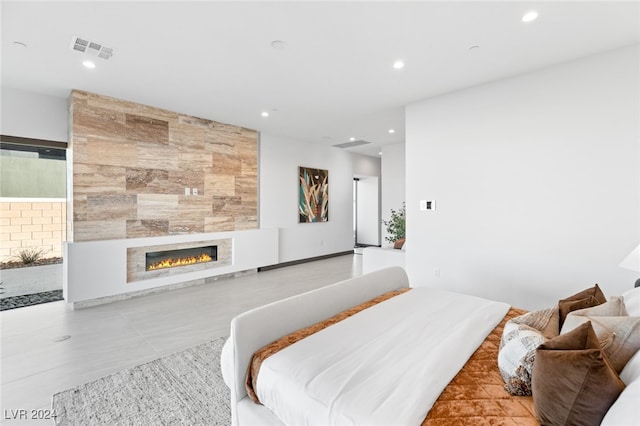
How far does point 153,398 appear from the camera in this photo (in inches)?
82.3

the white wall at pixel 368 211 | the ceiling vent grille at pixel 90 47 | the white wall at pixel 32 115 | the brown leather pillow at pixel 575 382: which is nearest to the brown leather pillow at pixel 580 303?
the brown leather pillow at pixel 575 382

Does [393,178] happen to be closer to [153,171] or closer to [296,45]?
[296,45]

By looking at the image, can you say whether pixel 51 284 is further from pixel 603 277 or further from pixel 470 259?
pixel 603 277

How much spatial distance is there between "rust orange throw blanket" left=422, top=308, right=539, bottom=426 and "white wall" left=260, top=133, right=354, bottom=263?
523 cm

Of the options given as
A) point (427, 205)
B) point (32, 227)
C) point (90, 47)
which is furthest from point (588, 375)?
point (32, 227)

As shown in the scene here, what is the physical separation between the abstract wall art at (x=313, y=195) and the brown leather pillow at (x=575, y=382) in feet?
19.9

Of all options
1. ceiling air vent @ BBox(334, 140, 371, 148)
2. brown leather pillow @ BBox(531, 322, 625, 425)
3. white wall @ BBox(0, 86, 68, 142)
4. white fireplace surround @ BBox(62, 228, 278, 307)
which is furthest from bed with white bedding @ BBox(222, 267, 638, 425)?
ceiling air vent @ BBox(334, 140, 371, 148)

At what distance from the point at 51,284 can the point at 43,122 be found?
238 centimetres

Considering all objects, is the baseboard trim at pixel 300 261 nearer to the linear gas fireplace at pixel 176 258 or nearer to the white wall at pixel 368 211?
the linear gas fireplace at pixel 176 258

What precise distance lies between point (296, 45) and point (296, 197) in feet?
14.0

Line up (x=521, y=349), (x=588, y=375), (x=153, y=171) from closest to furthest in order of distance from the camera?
(x=588, y=375)
(x=521, y=349)
(x=153, y=171)

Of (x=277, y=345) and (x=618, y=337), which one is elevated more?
(x=618, y=337)

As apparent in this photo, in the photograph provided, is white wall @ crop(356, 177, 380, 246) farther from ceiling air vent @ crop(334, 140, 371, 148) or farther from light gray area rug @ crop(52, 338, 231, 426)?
light gray area rug @ crop(52, 338, 231, 426)

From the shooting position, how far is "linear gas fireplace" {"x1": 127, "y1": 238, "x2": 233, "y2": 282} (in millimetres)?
4480
